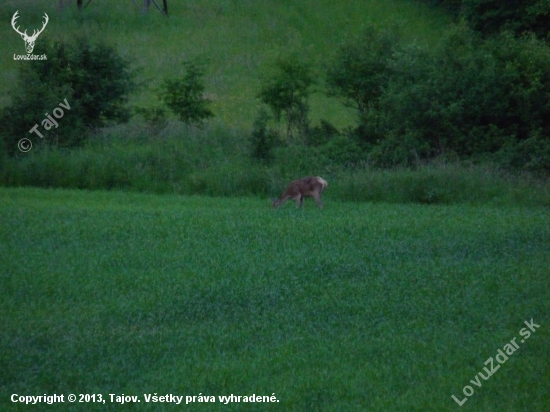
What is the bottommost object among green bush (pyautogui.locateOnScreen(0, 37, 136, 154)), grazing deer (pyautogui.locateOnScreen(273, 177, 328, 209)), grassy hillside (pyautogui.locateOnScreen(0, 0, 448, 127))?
grazing deer (pyautogui.locateOnScreen(273, 177, 328, 209))

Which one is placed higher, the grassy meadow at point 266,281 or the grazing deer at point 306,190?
the grazing deer at point 306,190

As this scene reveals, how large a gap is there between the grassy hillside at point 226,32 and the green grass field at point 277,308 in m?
19.8

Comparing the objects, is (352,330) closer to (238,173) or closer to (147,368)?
(147,368)

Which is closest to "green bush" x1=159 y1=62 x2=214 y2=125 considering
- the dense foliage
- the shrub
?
the shrub

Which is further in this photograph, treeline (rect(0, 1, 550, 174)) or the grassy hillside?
the grassy hillside

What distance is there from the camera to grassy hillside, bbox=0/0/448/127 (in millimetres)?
40469

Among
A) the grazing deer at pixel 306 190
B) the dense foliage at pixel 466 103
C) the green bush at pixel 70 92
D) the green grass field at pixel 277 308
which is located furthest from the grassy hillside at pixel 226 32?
the green grass field at pixel 277 308

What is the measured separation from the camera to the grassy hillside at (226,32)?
133 ft

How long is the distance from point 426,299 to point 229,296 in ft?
9.48

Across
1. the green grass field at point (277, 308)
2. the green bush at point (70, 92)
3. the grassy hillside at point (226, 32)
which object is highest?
the grassy hillside at point (226, 32)

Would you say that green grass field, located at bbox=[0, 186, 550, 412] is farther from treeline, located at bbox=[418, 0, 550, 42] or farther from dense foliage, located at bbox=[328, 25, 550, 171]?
treeline, located at bbox=[418, 0, 550, 42]

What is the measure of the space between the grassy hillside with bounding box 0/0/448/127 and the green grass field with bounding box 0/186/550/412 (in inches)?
779

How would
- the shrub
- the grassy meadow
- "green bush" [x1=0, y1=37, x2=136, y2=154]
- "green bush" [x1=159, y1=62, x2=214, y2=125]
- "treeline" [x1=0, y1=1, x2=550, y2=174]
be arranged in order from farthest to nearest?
"green bush" [x1=159, y1=62, x2=214, y2=125] → the shrub → "green bush" [x1=0, y1=37, x2=136, y2=154] → "treeline" [x1=0, y1=1, x2=550, y2=174] → the grassy meadow

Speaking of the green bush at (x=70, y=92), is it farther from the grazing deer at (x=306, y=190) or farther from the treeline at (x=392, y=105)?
the grazing deer at (x=306, y=190)
